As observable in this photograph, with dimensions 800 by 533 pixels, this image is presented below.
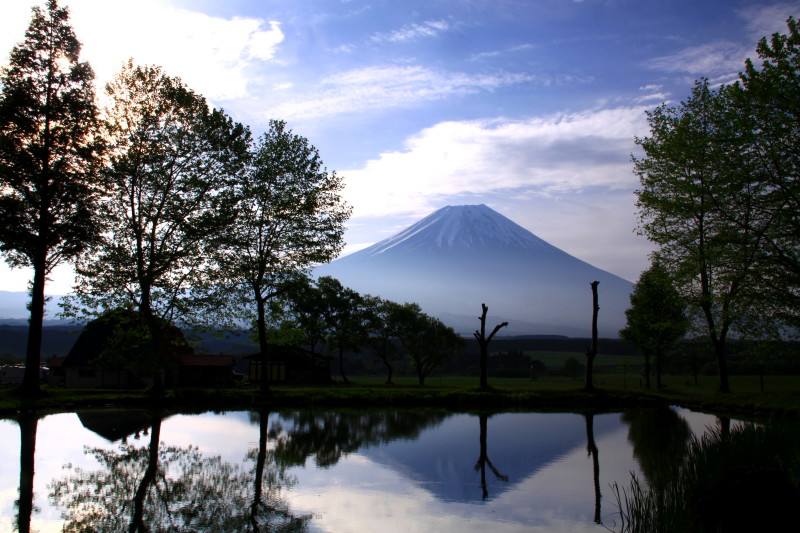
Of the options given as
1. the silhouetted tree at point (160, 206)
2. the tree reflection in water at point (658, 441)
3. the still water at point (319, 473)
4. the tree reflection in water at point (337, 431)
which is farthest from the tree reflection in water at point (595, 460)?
the silhouetted tree at point (160, 206)

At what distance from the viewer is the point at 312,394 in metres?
36.3

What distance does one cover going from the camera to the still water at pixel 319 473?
1041 cm

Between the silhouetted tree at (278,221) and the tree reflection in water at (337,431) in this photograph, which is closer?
the tree reflection in water at (337,431)

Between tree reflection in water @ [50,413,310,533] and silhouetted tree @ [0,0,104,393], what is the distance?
57.3ft

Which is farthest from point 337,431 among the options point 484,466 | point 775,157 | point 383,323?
point 383,323

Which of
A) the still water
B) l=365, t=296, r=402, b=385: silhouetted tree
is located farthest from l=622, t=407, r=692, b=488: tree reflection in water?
l=365, t=296, r=402, b=385: silhouetted tree

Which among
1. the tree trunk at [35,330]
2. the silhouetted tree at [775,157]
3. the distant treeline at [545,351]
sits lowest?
the distant treeline at [545,351]

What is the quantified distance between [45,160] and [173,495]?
24.6 m

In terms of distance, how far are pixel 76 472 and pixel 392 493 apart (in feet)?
24.6

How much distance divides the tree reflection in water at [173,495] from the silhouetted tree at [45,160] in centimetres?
1748

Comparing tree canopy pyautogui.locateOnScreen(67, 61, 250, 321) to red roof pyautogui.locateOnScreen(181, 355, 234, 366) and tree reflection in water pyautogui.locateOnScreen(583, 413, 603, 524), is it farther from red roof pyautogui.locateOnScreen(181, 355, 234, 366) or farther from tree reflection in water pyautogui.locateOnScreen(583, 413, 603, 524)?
red roof pyautogui.locateOnScreen(181, 355, 234, 366)

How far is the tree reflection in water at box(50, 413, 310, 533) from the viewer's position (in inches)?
391

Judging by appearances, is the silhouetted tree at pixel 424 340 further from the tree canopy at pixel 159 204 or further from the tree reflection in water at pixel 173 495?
the tree reflection in water at pixel 173 495

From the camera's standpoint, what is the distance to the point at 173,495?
39.2 ft
